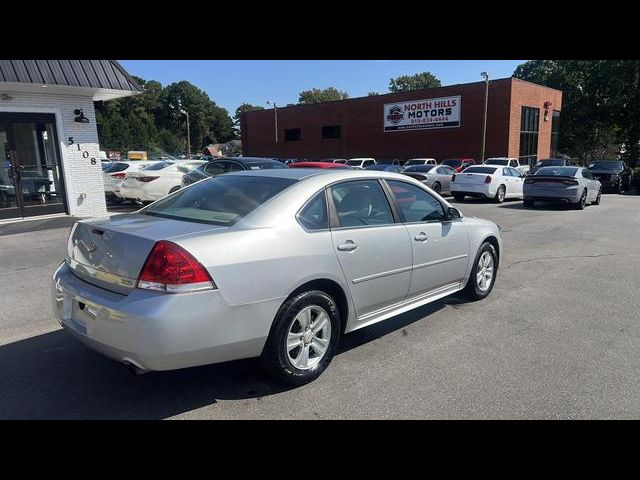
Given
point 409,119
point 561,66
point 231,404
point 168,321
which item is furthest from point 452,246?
point 561,66

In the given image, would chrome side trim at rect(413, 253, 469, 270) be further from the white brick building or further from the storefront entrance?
the storefront entrance

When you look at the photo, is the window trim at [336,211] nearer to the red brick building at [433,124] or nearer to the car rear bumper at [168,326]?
the car rear bumper at [168,326]

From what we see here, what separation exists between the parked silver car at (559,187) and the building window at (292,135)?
99.2 feet

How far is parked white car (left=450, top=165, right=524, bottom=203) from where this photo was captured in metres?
17.2

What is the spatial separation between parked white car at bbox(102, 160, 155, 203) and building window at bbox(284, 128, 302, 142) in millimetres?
28694

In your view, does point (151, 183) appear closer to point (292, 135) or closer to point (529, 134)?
point (529, 134)

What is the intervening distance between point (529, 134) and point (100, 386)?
3610 centimetres

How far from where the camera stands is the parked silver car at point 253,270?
289 cm

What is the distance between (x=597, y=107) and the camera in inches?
1786

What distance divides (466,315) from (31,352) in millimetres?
4238

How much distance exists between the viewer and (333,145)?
4100 cm

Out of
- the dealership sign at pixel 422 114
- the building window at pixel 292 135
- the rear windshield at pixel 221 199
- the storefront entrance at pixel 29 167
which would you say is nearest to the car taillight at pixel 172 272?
the rear windshield at pixel 221 199
